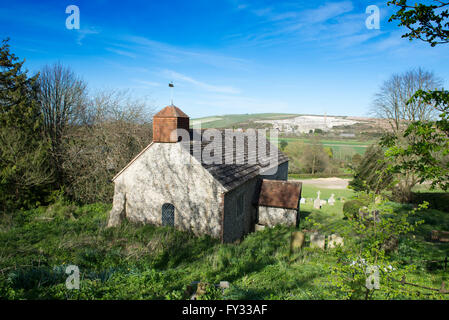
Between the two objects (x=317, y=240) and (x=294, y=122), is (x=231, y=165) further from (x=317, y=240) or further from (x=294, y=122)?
(x=294, y=122)

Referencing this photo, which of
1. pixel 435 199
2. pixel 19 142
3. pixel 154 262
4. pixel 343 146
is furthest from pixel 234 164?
pixel 343 146

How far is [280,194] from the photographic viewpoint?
678 inches

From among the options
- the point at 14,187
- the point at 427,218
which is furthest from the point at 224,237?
the point at 427,218

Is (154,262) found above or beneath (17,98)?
beneath

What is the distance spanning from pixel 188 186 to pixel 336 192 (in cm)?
3073

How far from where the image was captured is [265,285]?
759 cm

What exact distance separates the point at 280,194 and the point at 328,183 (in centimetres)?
3326

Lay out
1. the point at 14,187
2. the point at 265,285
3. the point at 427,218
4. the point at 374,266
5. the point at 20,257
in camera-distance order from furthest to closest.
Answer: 1. the point at 427,218
2. the point at 14,187
3. the point at 20,257
4. the point at 265,285
5. the point at 374,266

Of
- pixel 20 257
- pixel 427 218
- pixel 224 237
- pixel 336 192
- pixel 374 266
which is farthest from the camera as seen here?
pixel 336 192

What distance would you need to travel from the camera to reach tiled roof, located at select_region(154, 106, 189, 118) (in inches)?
556

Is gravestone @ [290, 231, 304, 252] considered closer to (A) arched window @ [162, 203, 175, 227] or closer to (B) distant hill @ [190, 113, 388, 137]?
(A) arched window @ [162, 203, 175, 227]

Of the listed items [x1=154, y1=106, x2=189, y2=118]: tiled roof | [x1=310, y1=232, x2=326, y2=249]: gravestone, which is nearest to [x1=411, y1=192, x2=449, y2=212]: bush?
[x1=310, y1=232, x2=326, y2=249]: gravestone

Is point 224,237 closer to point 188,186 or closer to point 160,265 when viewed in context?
point 188,186

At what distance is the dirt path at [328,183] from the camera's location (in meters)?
43.5
